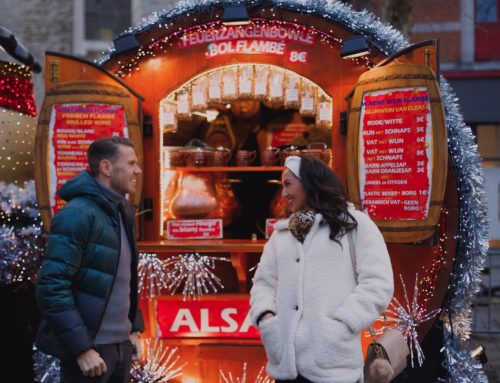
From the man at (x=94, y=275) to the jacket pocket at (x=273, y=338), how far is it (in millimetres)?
777

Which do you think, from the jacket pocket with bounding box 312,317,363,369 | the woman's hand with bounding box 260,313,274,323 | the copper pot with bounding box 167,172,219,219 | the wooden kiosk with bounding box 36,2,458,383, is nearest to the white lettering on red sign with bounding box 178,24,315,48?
the wooden kiosk with bounding box 36,2,458,383

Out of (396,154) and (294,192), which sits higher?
(396,154)

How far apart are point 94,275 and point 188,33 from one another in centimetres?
302

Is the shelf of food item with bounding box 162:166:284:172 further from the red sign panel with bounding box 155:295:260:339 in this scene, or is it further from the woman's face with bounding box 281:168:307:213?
the woman's face with bounding box 281:168:307:213

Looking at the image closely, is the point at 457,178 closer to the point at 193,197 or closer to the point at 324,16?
the point at 324,16

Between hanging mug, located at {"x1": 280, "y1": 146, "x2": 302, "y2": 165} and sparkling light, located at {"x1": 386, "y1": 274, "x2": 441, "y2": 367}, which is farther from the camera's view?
hanging mug, located at {"x1": 280, "y1": 146, "x2": 302, "y2": 165}

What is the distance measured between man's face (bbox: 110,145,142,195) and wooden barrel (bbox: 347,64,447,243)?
2.12 m

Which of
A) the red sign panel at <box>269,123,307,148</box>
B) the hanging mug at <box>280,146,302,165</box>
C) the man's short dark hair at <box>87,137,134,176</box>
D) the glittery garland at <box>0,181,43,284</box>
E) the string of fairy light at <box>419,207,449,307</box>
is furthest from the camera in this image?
the red sign panel at <box>269,123,307,148</box>

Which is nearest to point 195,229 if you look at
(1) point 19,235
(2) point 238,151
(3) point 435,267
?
(2) point 238,151

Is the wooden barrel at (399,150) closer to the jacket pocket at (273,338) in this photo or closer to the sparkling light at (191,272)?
the sparkling light at (191,272)

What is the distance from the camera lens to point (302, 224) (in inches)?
143

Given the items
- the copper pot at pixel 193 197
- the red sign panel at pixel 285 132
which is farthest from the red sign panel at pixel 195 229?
the red sign panel at pixel 285 132

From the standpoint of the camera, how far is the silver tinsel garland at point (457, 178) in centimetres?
554

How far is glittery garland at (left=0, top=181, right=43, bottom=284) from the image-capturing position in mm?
6082
